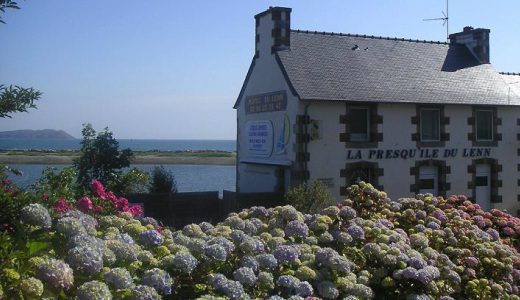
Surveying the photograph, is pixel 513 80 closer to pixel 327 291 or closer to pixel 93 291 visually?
pixel 327 291

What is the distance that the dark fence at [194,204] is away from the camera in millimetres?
16328

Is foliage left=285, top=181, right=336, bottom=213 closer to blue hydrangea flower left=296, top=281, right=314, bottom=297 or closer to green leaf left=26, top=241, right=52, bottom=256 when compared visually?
blue hydrangea flower left=296, top=281, right=314, bottom=297

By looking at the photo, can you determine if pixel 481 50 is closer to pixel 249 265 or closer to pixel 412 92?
pixel 412 92

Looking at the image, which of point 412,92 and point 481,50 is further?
point 481,50

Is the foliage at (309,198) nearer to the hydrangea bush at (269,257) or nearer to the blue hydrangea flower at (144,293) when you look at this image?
the hydrangea bush at (269,257)

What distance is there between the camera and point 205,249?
4.77 meters

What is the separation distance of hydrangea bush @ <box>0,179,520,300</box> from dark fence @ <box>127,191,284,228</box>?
28.9 ft

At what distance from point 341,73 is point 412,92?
2508 millimetres

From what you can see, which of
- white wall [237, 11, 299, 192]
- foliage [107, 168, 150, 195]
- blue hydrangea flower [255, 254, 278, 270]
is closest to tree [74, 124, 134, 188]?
foliage [107, 168, 150, 195]

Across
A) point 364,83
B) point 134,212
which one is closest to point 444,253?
point 134,212

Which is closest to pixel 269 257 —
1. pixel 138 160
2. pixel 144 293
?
pixel 144 293

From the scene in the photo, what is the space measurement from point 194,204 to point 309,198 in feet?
12.5

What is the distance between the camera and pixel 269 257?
16.1ft

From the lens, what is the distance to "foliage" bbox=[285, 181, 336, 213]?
14298 millimetres
